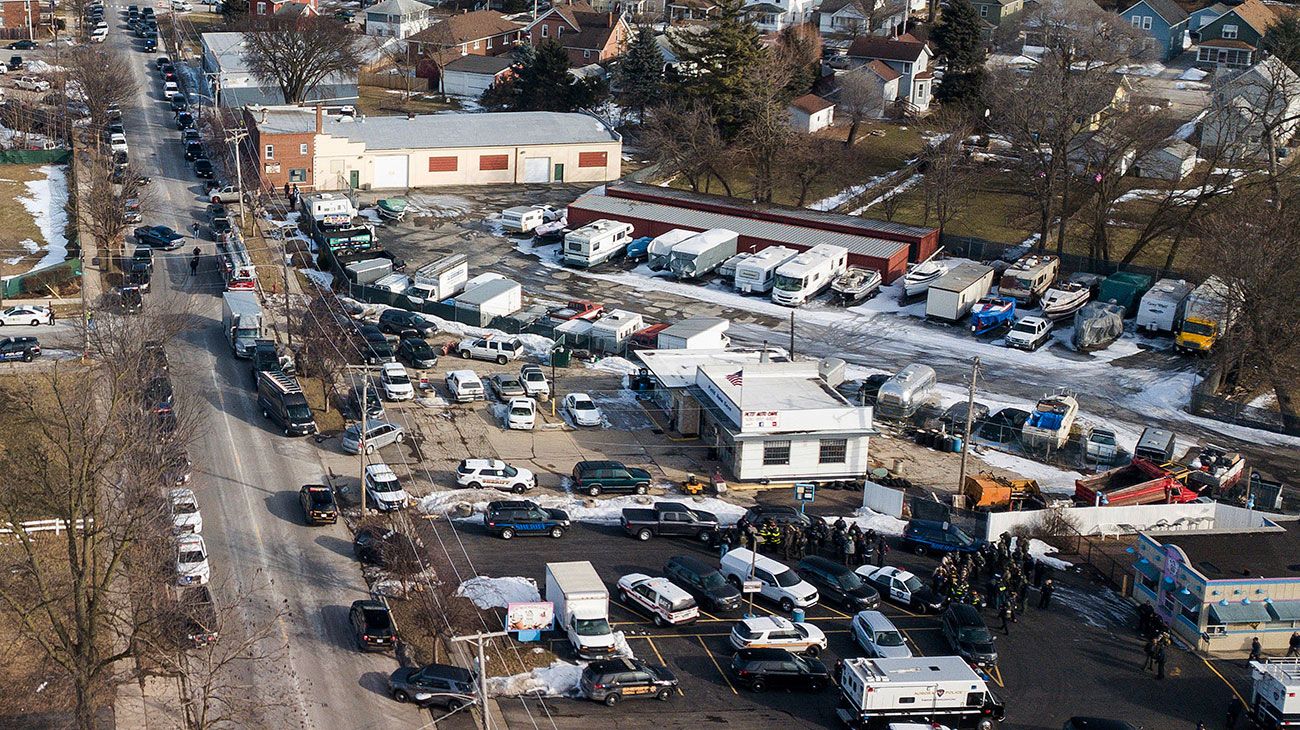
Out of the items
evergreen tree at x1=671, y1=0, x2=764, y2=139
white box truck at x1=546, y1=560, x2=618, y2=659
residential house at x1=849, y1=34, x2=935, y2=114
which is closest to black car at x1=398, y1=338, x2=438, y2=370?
white box truck at x1=546, y1=560, x2=618, y2=659

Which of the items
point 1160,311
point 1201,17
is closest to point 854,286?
point 1160,311

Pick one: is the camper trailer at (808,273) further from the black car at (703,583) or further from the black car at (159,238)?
the black car at (159,238)

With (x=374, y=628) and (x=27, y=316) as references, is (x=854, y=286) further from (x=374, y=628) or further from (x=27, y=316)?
(x=374, y=628)

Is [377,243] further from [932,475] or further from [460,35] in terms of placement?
[460,35]

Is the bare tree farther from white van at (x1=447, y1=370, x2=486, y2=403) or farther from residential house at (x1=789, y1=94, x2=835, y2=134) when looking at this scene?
white van at (x1=447, y1=370, x2=486, y2=403)

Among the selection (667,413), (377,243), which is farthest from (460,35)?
(667,413)

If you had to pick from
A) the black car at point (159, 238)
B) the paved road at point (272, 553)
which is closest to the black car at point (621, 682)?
the paved road at point (272, 553)
